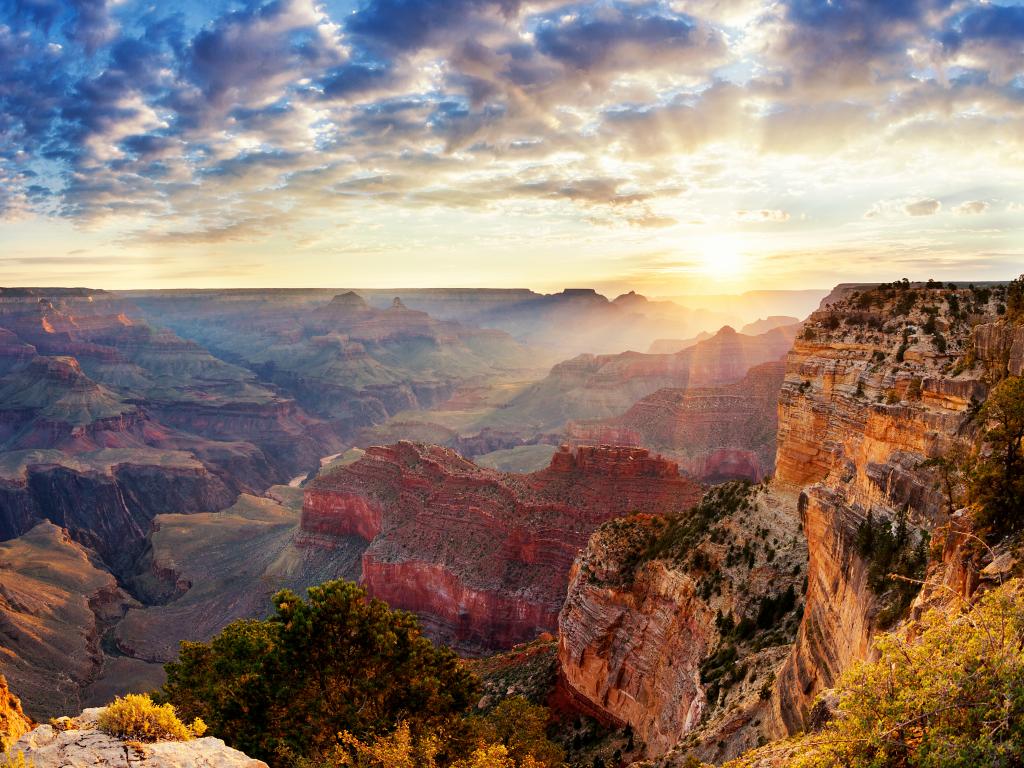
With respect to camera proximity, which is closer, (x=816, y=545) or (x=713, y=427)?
(x=816, y=545)

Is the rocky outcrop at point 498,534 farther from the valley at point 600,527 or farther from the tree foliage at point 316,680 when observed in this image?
the tree foliage at point 316,680

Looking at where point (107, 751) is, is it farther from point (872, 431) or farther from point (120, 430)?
point (120, 430)

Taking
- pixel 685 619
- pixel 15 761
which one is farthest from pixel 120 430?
pixel 15 761

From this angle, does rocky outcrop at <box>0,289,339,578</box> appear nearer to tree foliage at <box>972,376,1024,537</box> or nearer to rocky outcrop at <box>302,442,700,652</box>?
rocky outcrop at <box>302,442,700,652</box>

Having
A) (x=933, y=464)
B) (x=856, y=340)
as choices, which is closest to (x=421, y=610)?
(x=856, y=340)

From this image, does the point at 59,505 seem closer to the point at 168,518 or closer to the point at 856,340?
the point at 168,518
